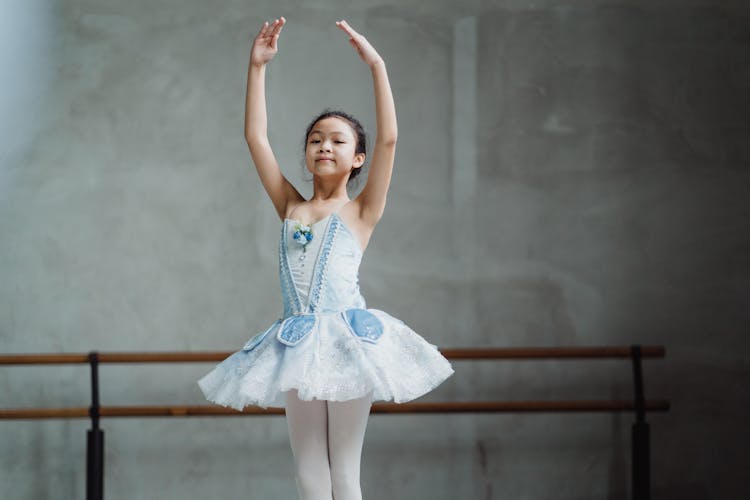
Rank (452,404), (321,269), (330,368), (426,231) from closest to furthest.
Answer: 1. (330,368)
2. (321,269)
3. (452,404)
4. (426,231)

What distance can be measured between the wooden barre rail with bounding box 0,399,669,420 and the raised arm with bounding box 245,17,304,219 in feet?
3.55

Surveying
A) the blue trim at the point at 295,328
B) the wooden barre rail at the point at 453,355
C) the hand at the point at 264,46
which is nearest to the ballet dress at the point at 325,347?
the blue trim at the point at 295,328

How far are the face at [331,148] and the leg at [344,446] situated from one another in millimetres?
450

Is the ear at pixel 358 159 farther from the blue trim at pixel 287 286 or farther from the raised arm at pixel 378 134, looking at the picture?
the blue trim at pixel 287 286

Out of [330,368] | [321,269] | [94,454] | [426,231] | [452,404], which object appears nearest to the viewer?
[330,368]

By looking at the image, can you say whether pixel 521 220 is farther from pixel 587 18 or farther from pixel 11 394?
pixel 11 394

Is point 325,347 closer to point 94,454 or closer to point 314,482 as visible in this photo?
point 314,482

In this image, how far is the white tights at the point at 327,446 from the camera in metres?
1.62

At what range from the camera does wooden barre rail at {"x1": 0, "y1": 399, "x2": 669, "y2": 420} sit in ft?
9.11

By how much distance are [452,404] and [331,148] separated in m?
1.26

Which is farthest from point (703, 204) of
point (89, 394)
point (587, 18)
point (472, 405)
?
point (89, 394)

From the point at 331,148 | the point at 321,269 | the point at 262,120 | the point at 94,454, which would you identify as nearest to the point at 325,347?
the point at 321,269

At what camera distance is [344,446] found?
1638 millimetres

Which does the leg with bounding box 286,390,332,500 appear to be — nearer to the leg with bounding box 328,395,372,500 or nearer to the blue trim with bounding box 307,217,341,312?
the leg with bounding box 328,395,372,500
